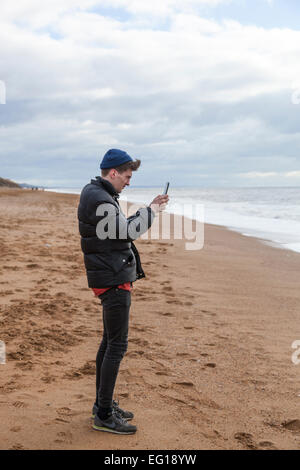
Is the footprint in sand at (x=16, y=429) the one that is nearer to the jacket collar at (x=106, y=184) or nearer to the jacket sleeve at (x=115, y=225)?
the jacket sleeve at (x=115, y=225)

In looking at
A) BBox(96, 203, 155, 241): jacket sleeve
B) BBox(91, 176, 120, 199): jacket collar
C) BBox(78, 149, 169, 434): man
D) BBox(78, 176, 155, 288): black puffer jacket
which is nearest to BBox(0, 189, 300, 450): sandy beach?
BBox(78, 149, 169, 434): man

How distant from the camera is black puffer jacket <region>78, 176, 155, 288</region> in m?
3.00

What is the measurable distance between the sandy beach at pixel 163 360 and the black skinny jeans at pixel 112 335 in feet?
1.09

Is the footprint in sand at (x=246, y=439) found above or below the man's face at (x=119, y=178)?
below

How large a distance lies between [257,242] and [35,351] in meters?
10.6

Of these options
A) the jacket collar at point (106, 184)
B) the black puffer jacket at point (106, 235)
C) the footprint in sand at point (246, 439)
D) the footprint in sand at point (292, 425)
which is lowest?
the footprint in sand at point (246, 439)

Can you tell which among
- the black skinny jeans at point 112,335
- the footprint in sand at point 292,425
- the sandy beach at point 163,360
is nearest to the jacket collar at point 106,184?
the black skinny jeans at point 112,335

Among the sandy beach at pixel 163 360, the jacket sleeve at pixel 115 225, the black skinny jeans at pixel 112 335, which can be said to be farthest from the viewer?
the sandy beach at pixel 163 360

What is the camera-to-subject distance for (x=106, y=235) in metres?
3.03

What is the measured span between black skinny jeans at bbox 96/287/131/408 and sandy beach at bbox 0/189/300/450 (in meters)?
0.33

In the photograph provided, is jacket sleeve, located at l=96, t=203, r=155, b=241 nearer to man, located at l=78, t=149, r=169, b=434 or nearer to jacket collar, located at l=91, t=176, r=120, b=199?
man, located at l=78, t=149, r=169, b=434

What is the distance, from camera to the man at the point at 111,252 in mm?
3021

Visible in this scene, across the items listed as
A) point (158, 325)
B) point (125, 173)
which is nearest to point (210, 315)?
point (158, 325)

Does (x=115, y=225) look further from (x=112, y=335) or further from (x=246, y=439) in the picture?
(x=246, y=439)
